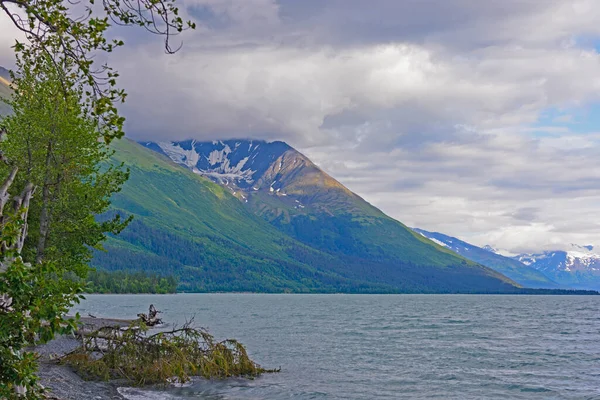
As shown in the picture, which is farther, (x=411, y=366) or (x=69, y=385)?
(x=411, y=366)

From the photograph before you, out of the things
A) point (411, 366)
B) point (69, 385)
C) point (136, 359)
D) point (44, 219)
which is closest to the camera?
point (69, 385)

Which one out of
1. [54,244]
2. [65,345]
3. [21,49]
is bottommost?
[65,345]

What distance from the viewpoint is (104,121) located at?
11383mm

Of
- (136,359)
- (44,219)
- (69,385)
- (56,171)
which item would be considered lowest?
(69,385)

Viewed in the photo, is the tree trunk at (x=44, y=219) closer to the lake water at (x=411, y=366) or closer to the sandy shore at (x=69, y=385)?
the sandy shore at (x=69, y=385)

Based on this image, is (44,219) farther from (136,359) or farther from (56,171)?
(136,359)

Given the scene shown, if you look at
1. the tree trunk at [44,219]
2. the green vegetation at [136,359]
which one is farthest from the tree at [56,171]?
the green vegetation at [136,359]

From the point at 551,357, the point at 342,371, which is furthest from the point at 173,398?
the point at 551,357

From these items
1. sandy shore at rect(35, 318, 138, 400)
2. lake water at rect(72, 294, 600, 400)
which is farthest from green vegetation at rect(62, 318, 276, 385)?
lake water at rect(72, 294, 600, 400)

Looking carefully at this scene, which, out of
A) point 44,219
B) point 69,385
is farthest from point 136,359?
point 44,219

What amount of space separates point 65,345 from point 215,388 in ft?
76.2

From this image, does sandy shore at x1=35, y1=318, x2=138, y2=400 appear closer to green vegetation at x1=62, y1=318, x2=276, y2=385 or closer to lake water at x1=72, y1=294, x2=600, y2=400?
green vegetation at x1=62, y1=318, x2=276, y2=385

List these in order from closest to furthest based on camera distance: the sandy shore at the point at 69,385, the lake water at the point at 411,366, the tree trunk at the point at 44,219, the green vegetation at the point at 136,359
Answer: the sandy shore at the point at 69,385, the tree trunk at the point at 44,219, the green vegetation at the point at 136,359, the lake water at the point at 411,366

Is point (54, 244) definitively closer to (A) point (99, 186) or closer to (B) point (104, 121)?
(A) point (99, 186)
